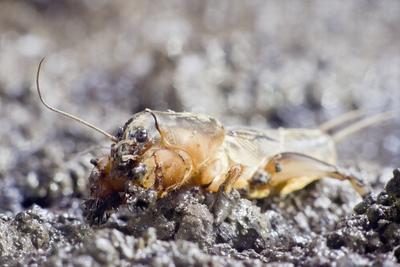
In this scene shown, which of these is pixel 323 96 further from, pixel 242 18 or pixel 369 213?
pixel 369 213

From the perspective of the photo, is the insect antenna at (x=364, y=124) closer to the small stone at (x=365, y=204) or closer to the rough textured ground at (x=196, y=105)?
the rough textured ground at (x=196, y=105)

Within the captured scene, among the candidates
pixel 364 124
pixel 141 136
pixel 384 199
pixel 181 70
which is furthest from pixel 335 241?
pixel 181 70

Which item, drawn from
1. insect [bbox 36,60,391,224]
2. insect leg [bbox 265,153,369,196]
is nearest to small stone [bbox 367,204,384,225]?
insect [bbox 36,60,391,224]

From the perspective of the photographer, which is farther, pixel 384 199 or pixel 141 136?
pixel 141 136

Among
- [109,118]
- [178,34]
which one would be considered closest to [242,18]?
[178,34]

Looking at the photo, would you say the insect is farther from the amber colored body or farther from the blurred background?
the blurred background

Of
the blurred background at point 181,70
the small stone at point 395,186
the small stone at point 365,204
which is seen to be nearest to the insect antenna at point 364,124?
the blurred background at point 181,70

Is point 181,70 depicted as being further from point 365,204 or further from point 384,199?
point 384,199
